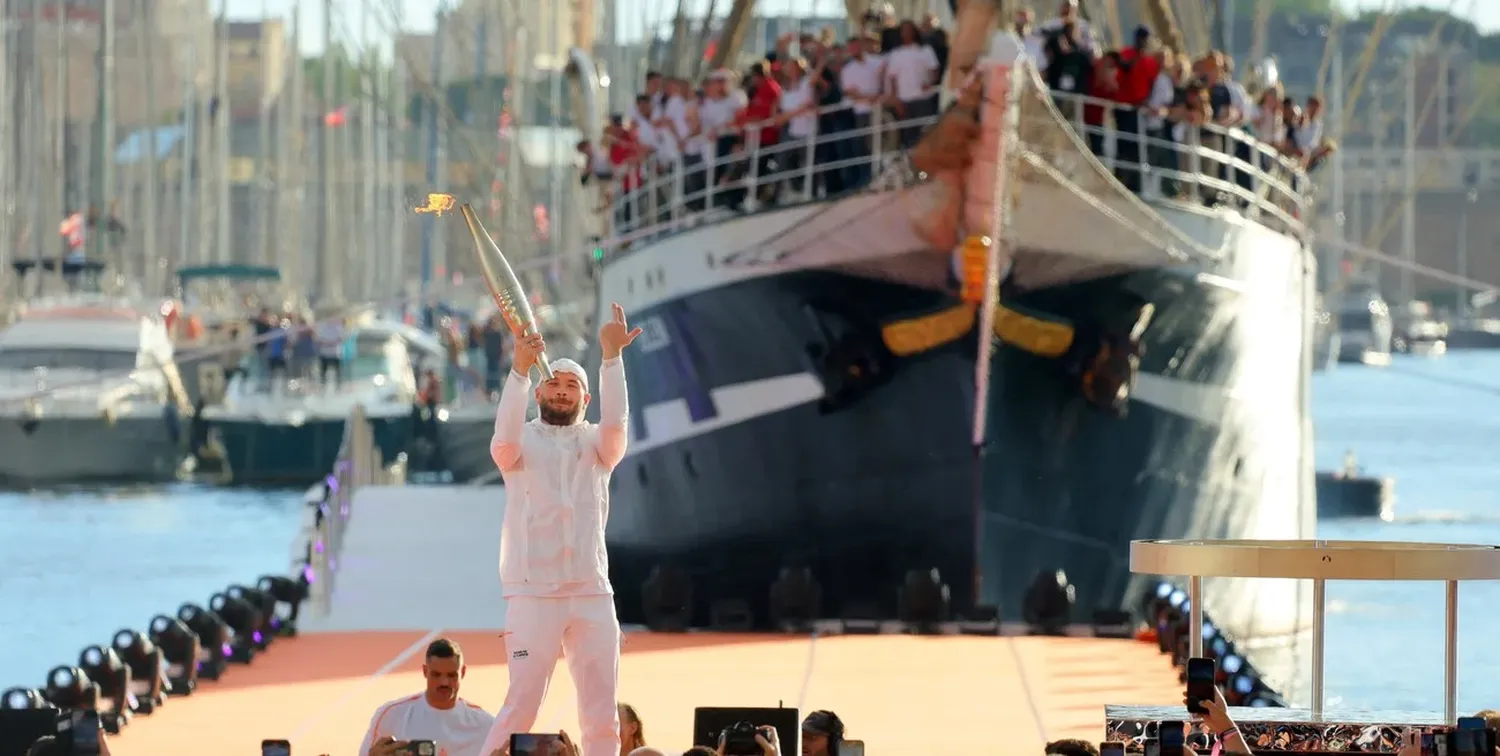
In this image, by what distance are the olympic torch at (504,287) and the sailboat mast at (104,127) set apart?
4580 cm

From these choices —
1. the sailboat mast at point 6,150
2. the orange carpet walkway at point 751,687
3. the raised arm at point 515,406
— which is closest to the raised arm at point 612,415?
the raised arm at point 515,406

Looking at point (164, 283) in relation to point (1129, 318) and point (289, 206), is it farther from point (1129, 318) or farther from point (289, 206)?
point (1129, 318)

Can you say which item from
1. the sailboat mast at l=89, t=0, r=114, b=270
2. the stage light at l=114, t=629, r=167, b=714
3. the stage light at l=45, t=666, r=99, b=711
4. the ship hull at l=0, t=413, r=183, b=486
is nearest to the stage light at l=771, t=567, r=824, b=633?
the stage light at l=114, t=629, r=167, b=714

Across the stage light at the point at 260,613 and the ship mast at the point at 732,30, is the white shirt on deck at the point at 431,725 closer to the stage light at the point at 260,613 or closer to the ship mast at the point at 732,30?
the stage light at the point at 260,613

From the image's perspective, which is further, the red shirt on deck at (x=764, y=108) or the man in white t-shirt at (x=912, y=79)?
the red shirt on deck at (x=764, y=108)

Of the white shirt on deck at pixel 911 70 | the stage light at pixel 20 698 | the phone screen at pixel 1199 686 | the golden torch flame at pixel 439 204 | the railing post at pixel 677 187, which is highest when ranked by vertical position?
the white shirt on deck at pixel 911 70

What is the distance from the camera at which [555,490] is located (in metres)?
10.4

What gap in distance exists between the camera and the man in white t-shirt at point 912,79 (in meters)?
21.6

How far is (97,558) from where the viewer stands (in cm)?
4141

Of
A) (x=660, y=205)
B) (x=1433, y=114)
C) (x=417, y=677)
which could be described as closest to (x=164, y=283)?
(x=660, y=205)

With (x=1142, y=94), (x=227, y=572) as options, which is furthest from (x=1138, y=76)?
(x=227, y=572)

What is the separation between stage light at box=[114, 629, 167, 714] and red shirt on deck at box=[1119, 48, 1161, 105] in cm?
848

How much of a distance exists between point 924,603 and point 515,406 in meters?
11.2

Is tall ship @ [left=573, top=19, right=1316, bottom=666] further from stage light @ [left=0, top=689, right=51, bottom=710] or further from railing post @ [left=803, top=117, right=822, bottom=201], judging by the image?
stage light @ [left=0, top=689, right=51, bottom=710]
